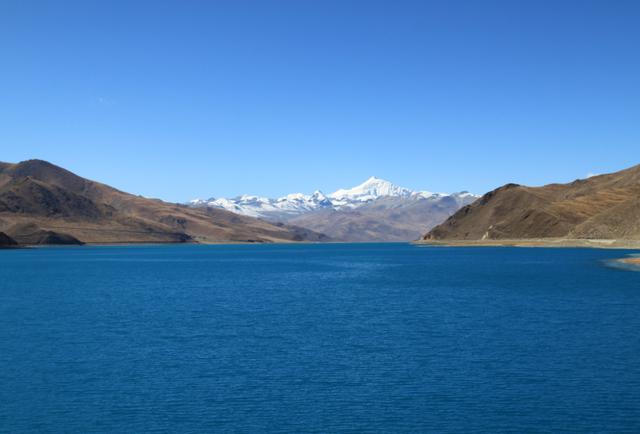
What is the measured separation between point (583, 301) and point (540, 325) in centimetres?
2120

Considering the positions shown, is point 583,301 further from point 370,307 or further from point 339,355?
point 339,355

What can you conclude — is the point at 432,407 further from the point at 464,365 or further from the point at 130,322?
the point at 130,322

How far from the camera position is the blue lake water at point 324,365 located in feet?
99.7

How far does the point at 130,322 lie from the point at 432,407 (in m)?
37.9

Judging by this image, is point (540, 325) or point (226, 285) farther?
point (226, 285)

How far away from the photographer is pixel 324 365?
135 feet

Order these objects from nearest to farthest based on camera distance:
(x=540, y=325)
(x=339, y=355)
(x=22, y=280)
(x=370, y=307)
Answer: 1. (x=339, y=355)
2. (x=540, y=325)
3. (x=370, y=307)
4. (x=22, y=280)

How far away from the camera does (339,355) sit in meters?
44.1

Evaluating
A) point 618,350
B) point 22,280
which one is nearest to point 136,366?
point 618,350

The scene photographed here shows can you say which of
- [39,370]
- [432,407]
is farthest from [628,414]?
[39,370]

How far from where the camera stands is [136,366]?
136ft

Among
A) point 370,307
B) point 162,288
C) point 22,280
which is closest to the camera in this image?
point 370,307

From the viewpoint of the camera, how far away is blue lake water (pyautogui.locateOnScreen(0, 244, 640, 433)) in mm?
30391

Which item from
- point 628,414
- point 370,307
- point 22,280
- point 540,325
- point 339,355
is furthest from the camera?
point 22,280
